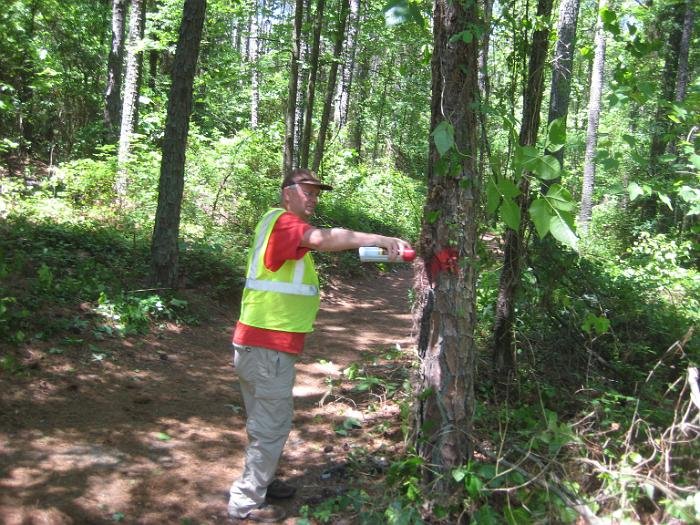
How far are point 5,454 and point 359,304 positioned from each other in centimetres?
714

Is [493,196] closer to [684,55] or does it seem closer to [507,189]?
[507,189]

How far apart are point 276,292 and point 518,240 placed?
7.35 ft

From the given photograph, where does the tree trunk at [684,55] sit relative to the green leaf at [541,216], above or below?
above

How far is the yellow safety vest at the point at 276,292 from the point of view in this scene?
354 centimetres

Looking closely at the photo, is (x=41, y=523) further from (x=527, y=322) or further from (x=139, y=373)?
(x=527, y=322)

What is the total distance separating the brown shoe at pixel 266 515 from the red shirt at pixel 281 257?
105 cm

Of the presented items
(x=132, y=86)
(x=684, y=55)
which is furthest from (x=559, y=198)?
(x=684, y=55)

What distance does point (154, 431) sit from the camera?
4.73 meters

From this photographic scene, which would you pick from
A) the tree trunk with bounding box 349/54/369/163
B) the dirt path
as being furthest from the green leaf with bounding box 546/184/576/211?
the tree trunk with bounding box 349/54/369/163

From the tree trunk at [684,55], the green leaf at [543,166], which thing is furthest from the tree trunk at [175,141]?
the tree trunk at [684,55]

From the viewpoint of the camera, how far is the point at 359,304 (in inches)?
416

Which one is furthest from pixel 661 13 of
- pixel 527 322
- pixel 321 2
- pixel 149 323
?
pixel 149 323

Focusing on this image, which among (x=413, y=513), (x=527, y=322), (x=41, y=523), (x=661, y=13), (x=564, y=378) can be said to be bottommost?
(x=41, y=523)

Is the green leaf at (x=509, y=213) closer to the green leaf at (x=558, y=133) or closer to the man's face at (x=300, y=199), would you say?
the green leaf at (x=558, y=133)
